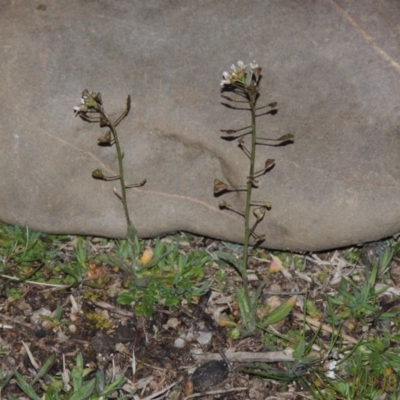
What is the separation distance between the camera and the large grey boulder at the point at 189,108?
350 centimetres

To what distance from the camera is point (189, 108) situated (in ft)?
11.8

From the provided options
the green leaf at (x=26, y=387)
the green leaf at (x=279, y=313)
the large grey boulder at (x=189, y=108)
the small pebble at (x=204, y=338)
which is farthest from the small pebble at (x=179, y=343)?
the green leaf at (x=26, y=387)

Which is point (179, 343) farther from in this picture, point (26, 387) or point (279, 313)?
point (26, 387)

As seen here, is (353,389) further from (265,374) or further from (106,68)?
(106,68)

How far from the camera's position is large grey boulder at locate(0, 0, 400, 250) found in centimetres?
350

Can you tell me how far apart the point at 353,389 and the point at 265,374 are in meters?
0.40

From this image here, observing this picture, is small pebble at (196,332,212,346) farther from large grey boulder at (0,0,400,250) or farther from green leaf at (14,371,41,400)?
green leaf at (14,371,41,400)

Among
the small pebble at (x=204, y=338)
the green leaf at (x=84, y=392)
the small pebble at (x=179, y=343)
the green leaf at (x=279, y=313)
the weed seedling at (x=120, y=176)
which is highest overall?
the weed seedling at (x=120, y=176)

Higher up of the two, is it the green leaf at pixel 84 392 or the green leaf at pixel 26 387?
the green leaf at pixel 84 392

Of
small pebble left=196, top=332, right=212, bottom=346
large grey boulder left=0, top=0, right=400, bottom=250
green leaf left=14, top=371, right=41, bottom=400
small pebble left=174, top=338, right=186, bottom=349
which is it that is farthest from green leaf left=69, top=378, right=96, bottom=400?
large grey boulder left=0, top=0, right=400, bottom=250

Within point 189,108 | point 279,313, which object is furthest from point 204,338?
point 189,108

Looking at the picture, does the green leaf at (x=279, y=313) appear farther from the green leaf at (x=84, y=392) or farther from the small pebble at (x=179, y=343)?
the green leaf at (x=84, y=392)

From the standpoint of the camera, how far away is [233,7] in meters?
3.66

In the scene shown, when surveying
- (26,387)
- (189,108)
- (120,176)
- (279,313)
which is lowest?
(26,387)
